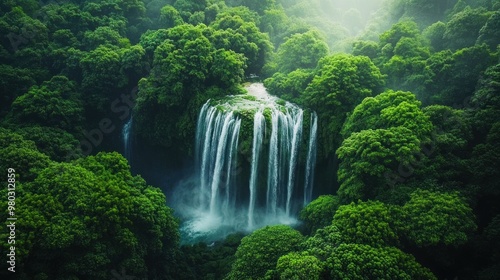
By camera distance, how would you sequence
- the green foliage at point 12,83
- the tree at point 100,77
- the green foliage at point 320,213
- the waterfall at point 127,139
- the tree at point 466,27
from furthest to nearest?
1. the waterfall at point 127,139
2. the tree at point 100,77
3. the green foliage at point 12,83
4. the tree at point 466,27
5. the green foliage at point 320,213

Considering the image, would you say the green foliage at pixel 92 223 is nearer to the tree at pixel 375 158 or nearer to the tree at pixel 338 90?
the tree at pixel 375 158

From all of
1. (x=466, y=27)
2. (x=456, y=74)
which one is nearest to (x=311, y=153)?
(x=456, y=74)

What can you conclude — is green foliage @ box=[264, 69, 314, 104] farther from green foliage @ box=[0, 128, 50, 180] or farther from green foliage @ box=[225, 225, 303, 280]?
green foliage @ box=[0, 128, 50, 180]

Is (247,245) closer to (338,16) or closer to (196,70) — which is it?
(196,70)

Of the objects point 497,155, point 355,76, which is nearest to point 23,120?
point 355,76

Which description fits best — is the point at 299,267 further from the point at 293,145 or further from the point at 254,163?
the point at 293,145

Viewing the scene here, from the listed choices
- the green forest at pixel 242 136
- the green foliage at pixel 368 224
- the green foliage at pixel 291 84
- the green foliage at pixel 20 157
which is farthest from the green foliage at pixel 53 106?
the green foliage at pixel 368 224
